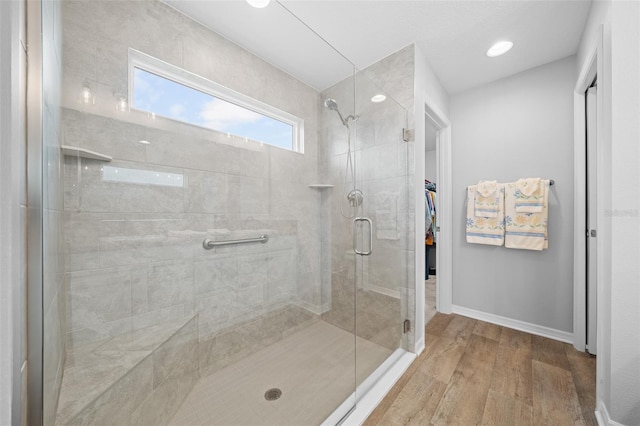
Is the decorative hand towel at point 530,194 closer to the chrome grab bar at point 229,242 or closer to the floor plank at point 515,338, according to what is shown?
the floor plank at point 515,338

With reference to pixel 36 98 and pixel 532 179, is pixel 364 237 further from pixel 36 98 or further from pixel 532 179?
pixel 532 179

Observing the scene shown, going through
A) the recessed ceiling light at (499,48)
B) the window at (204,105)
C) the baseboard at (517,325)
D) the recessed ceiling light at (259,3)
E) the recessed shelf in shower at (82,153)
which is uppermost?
the recessed ceiling light at (499,48)

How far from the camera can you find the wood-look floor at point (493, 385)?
1.33 meters

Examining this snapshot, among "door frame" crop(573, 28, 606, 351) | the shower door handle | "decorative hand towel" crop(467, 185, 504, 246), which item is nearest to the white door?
"door frame" crop(573, 28, 606, 351)

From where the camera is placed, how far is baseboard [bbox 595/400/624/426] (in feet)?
3.82

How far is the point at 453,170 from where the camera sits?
8.78 feet

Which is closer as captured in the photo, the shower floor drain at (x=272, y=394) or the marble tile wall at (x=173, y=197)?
the marble tile wall at (x=173, y=197)

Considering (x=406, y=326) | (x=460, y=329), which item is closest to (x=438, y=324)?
(x=460, y=329)

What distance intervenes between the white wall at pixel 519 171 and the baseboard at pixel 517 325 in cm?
3

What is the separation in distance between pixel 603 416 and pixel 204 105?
8.89 feet

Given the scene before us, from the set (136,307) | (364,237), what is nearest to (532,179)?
(364,237)

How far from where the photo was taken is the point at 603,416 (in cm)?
124

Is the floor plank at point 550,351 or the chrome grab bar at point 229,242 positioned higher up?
the chrome grab bar at point 229,242

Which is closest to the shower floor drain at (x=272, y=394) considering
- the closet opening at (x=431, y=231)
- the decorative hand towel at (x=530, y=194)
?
the closet opening at (x=431, y=231)
